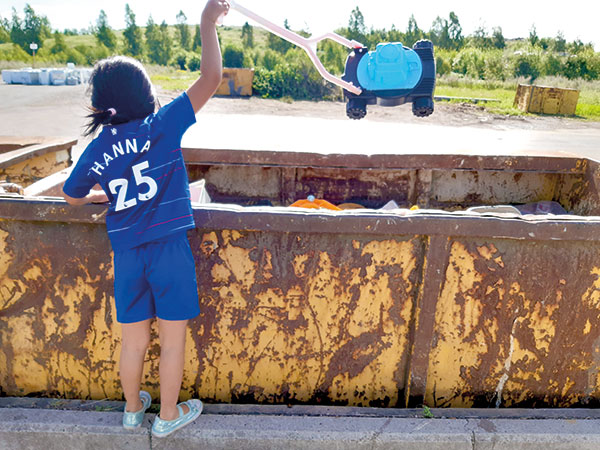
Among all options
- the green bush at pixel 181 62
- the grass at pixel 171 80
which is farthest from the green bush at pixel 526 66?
Answer: the green bush at pixel 181 62

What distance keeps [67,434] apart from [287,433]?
0.90m

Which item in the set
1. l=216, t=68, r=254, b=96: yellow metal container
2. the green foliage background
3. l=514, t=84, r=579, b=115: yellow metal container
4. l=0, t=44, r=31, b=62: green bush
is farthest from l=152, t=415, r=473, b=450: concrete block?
l=0, t=44, r=31, b=62: green bush

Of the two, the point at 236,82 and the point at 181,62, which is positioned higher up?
the point at 181,62

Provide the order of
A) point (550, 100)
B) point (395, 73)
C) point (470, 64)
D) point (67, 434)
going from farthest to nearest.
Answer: point (470, 64) → point (550, 100) → point (395, 73) → point (67, 434)

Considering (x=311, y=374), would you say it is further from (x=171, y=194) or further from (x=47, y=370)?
(x=47, y=370)

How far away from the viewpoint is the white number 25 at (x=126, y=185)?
1735 mm

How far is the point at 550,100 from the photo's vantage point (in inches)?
767

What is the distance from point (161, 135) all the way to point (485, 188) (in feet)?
9.45

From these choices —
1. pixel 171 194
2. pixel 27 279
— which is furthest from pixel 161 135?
pixel 27 279

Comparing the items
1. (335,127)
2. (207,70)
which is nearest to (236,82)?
(335,127)

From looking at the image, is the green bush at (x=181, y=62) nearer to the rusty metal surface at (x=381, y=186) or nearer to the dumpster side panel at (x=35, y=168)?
the dumpster side panel at (x=35, y=168)

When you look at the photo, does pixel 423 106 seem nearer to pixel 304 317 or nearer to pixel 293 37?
pixel 293 37

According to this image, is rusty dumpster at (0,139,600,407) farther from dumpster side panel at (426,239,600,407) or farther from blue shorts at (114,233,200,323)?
blue shorts at (114,233,200,323)

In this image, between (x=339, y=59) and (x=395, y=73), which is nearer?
(x=395, y=73)
